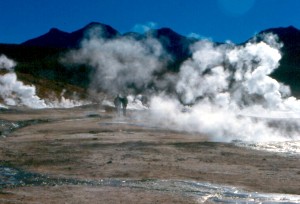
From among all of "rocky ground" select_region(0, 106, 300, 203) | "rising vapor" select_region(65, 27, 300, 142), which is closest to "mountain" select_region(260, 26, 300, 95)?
"rising vapor" select_region(65, 27, 300, 142)

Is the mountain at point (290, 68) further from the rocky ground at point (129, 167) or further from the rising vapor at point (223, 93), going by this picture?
the rocky ground at point (129, 167)

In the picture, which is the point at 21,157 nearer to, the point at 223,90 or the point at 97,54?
the point at 223,90

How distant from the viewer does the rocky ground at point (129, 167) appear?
1430cm

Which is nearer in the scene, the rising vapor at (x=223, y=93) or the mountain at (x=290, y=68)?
the rising vapor at (x=223, y=93)

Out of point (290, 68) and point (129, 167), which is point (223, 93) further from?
point (290, 68)

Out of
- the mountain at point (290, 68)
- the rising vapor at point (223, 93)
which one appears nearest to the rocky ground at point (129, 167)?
the rising vapor at point (223, 93)

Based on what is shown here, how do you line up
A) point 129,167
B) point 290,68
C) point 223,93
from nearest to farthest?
point 129,167 < point 223,93 < point 290,68

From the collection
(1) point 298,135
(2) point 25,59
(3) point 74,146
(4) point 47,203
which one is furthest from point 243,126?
(2) point 25,59

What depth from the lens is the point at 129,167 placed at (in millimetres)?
19156

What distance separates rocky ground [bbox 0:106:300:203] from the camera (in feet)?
46.9

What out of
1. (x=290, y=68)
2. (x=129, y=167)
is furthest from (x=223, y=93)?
(x=290, y=68)

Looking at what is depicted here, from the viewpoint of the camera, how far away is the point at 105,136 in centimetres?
3198

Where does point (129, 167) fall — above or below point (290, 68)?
below

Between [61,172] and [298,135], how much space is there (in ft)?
70.3
